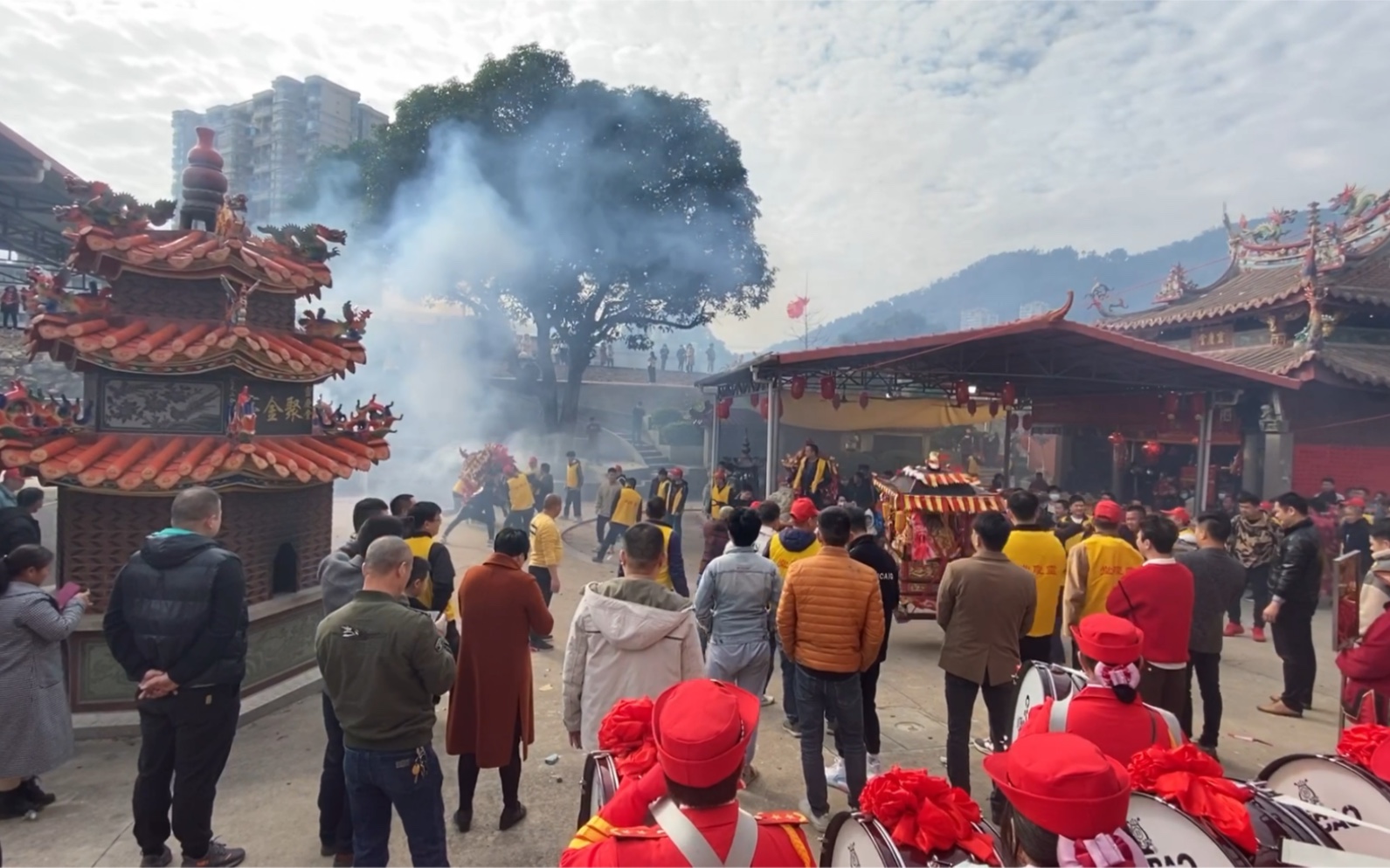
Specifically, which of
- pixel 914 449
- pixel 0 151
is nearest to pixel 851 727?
pixel 0 151

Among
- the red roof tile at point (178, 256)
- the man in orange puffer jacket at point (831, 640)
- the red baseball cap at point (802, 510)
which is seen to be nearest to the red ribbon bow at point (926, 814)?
the man in orange puffer jacket at point (831, 640)

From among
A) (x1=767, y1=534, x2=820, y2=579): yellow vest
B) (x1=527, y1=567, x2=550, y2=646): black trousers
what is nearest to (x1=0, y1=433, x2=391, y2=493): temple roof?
(x1=527, y1=567, x2=550, y2=646): black trousers

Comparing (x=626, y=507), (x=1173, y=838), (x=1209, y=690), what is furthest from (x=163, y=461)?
(x=1209, y=690)

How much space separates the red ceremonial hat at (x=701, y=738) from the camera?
1.73 m

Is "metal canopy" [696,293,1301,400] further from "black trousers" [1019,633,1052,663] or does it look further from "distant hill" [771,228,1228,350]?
"distant hill" [771,228,1228,350]

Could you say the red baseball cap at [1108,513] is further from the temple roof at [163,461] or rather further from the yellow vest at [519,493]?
the yellow vest at [519,493]

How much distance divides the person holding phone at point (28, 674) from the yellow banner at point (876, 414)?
16.0 meters

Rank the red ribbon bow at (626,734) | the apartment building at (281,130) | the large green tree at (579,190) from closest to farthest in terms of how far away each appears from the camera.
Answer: the red ribbon bow at (626,734)
the large green tree at (579,190)
the apartment building at (281,130)

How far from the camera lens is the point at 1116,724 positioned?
282cm

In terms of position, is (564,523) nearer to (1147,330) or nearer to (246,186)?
(1147,330)

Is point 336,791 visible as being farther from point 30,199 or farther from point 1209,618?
point 30,199

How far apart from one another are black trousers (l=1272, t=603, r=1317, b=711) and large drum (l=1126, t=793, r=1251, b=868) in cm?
511

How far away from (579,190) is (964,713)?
21.7 meters

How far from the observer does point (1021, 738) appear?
1.96 metres
